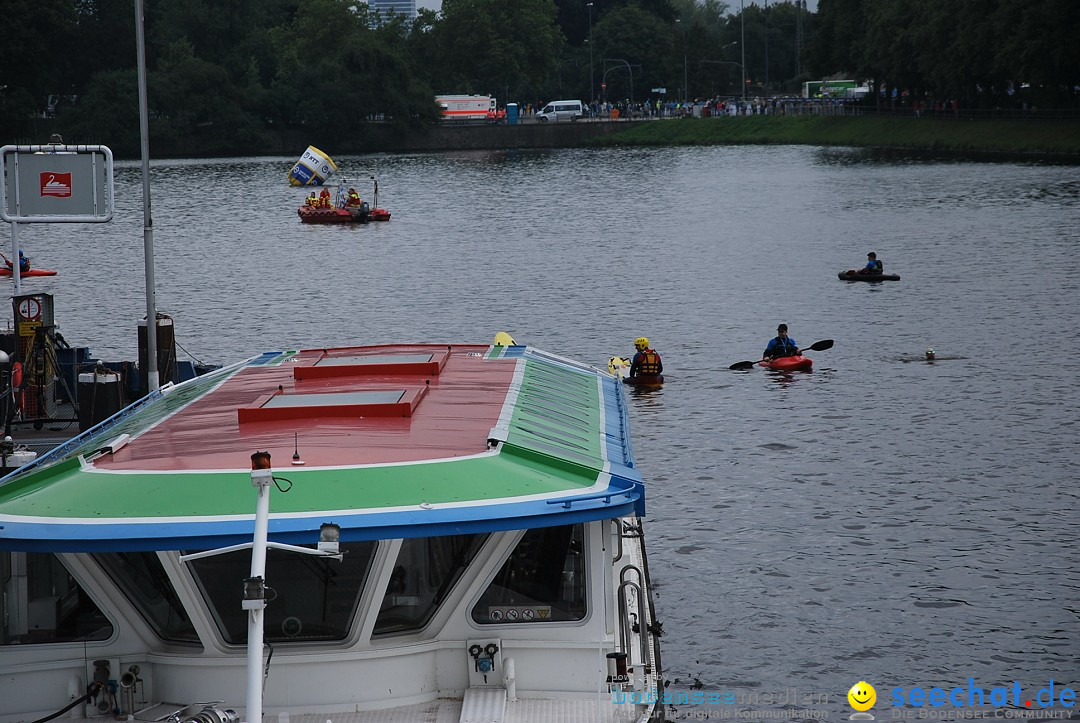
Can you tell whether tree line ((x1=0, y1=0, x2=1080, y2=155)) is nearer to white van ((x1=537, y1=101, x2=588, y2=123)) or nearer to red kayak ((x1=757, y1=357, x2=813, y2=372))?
white van ((x1=537, y1=101, x2=588, y2=123))

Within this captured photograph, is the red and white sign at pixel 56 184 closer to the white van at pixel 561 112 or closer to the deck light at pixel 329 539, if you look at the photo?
the deck light at pixel 329 539

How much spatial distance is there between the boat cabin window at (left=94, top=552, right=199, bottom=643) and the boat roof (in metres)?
0.35

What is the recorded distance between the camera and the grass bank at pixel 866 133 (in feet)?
354

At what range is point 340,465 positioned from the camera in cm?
1230

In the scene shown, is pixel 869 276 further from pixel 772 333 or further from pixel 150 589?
pixel 150 589

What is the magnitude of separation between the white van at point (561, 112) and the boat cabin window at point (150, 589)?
175089mm

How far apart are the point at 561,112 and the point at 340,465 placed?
177610 millimetres

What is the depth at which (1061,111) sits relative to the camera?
10950cm

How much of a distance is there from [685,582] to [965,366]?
20.1 meters

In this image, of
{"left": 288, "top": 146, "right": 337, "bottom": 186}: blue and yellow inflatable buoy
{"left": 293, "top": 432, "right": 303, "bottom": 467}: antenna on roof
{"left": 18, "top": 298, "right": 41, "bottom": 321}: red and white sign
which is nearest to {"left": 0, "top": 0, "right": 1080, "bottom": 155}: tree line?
{"left": 288, "top": 146, "right": 337, "bottom": 186}: blue and yellow inflatable buoy

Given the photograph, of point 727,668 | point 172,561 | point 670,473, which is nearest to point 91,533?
point 172,561

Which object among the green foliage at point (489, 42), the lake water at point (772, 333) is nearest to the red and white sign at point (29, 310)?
the lake water at point (772, 333)

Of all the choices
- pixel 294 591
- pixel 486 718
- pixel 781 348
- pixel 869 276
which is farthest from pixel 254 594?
pixel 869 276

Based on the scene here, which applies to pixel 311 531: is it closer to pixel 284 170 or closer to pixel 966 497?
pixel 966 497
